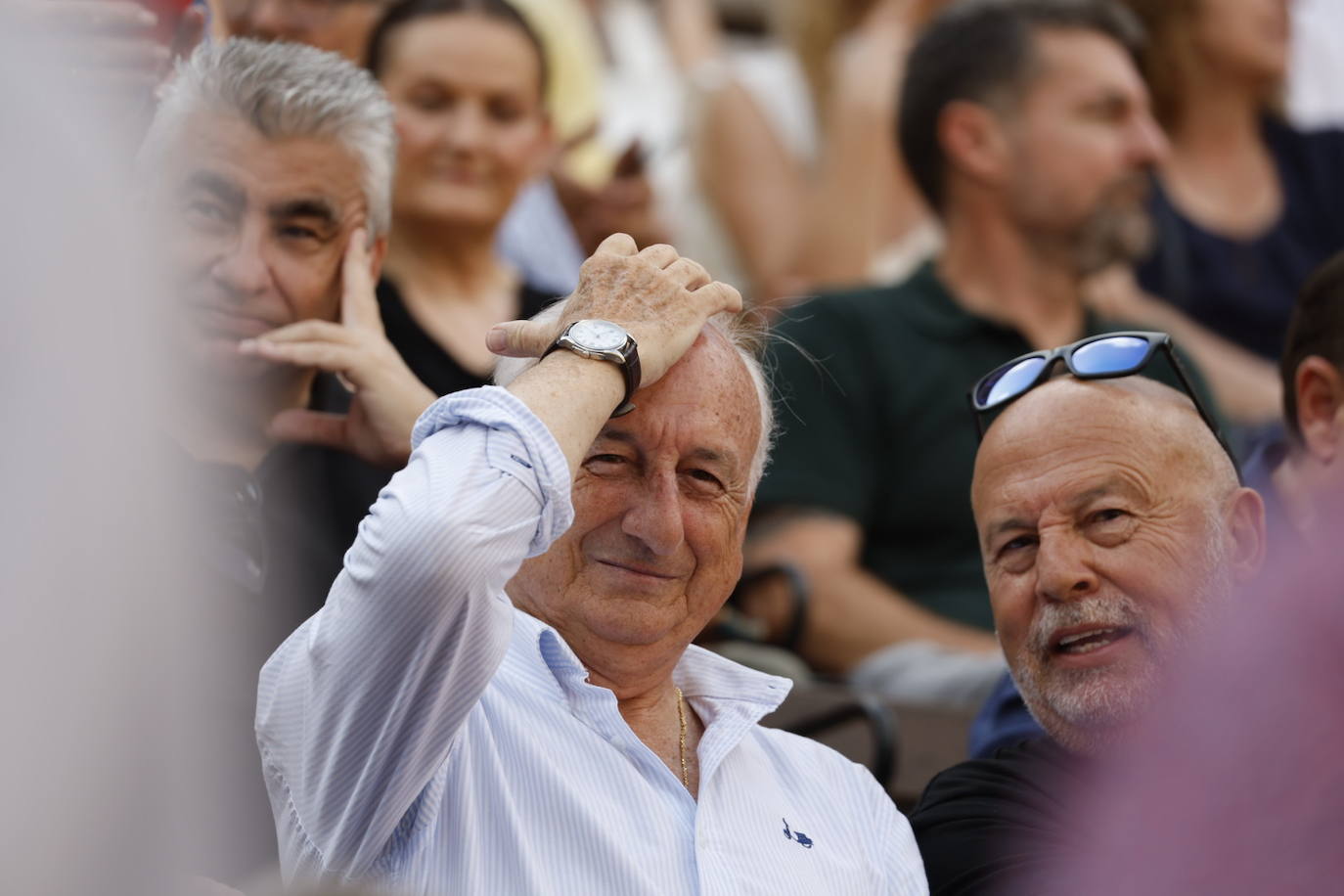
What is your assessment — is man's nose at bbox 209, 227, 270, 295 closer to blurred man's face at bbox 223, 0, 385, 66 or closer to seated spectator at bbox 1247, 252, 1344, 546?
blurred man's face at bbox 223, 0, 385, 66

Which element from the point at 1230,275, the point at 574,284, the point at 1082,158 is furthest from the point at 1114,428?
the point at 1230,275

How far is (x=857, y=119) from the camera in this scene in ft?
18.3

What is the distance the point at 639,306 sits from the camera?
7.30 ft

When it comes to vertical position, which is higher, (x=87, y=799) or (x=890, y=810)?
(x=87, y=799)

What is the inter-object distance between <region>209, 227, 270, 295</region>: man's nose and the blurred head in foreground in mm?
1090

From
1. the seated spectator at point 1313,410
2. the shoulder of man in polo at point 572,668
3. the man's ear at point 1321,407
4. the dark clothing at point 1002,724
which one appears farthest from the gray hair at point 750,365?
the man's ear at point 1321,407

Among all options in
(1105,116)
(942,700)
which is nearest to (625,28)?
(1105,116)

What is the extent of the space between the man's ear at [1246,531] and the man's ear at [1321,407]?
467 millimetres

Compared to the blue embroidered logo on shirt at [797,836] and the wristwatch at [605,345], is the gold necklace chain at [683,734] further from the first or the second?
the wristwatch at [605,345]

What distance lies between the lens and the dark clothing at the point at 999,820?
94.0 inches

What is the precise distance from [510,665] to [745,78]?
393 cm

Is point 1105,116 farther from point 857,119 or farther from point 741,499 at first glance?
point 741,499

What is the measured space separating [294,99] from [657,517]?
2.85 feet

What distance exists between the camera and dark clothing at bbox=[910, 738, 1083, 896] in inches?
94.0
